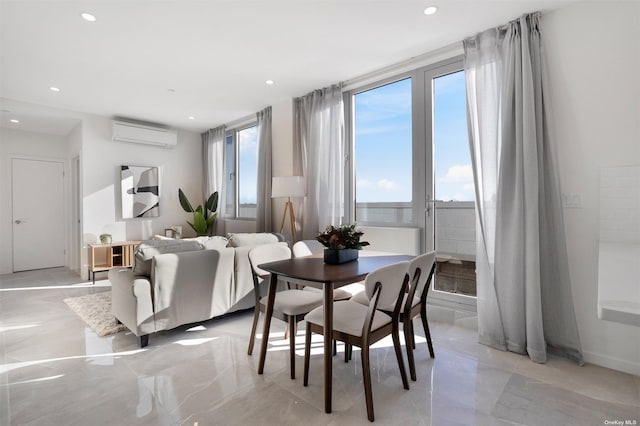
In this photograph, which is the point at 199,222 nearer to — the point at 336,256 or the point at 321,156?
the point at 321,156

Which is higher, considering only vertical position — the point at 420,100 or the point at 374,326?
the point at 420,100

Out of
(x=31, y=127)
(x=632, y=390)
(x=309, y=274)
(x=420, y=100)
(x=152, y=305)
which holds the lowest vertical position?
(x=632, y=390)

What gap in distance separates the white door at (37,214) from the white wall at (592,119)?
760cm

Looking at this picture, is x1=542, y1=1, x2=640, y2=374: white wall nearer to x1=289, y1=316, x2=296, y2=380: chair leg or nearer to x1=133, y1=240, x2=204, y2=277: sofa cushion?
x1=289, y1=316, x2=296, y2=380: chair leg

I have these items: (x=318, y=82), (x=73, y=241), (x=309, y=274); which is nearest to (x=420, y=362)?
(x=309, y=274)

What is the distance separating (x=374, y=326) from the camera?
1796 millimetres

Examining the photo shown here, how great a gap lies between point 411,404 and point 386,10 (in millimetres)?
2740

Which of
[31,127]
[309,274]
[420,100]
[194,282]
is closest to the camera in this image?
[309,274]

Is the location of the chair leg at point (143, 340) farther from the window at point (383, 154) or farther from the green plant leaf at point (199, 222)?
the green plant leaf at point (199, 222)

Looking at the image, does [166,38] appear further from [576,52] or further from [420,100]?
[576,52]

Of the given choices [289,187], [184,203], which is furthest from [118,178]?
[289,187]

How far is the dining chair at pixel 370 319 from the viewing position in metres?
1.63

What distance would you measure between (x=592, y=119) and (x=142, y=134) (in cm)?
600

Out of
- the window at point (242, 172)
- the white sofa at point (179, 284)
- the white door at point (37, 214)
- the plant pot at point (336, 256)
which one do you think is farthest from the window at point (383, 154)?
the white door at point (37, 214)
